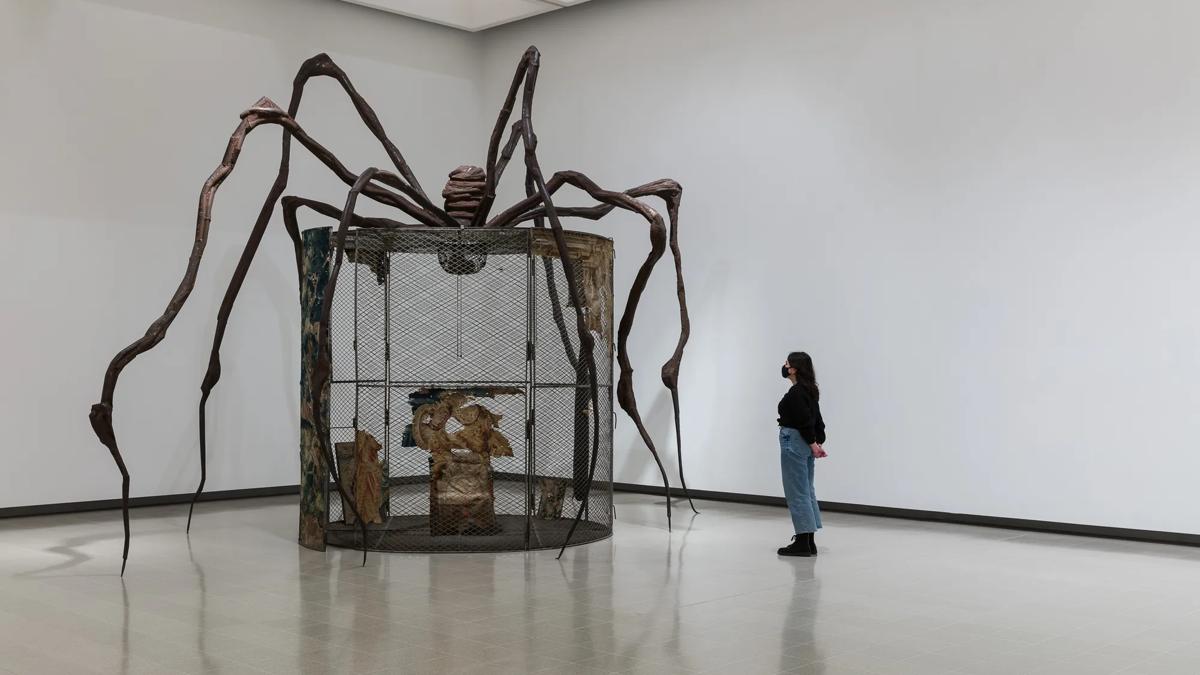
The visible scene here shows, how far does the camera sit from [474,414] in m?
7.13

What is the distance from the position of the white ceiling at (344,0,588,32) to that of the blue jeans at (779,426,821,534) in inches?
197

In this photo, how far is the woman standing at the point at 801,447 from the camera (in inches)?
268

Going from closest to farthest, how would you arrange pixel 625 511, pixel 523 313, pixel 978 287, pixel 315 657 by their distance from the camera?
1. pixel 315 657
2. pixel 523 313
3. pixel 978 287
4. pixel 625 511

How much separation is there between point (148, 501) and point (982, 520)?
612cm

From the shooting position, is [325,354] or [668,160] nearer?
[325,354]

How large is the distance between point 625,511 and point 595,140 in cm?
352

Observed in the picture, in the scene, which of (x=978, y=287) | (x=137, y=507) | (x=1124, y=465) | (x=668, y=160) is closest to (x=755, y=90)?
(x=668, y=160)

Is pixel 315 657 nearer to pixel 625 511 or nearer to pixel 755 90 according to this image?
pixel 625 511

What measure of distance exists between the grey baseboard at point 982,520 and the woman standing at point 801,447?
172 cm

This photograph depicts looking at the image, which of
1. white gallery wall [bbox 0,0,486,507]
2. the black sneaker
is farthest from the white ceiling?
the black sneaker

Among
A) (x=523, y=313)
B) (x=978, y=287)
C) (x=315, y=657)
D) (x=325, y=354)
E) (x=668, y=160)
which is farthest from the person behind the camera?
(x=668, y=160)

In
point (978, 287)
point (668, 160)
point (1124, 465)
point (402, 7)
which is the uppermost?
point (402, 7)

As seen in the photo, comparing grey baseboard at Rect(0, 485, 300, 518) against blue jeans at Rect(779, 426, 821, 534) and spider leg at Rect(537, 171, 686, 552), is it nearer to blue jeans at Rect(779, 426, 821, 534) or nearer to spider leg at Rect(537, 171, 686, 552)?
spider leg at Rect(537, 171, 686, 552)

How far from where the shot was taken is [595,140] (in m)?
10.7
